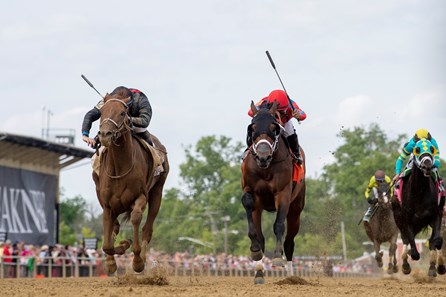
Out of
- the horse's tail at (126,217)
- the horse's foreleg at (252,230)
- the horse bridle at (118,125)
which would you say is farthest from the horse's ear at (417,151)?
the horse bridle at (118,125)

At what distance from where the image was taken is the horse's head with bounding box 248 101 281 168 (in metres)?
12.7

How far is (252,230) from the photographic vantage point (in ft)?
43.1

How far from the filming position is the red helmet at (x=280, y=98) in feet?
46.0

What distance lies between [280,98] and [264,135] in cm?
139

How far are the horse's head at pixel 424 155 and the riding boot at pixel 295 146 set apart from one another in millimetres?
1818

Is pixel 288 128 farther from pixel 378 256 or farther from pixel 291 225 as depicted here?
pixel 378 256

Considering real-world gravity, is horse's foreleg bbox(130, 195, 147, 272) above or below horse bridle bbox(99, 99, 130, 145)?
below

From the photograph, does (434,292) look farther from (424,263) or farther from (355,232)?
(355,232)

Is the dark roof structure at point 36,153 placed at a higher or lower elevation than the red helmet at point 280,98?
higher

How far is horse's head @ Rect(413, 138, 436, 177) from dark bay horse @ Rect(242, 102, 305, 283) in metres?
2.06

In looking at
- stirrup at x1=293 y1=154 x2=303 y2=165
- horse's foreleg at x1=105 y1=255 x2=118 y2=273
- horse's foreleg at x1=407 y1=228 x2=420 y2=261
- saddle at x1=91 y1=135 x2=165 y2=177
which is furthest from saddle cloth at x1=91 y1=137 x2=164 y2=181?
horse's foreleg at x1=407 y1=228 x2=420 y2=261

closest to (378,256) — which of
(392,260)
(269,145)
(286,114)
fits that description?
(392,260)

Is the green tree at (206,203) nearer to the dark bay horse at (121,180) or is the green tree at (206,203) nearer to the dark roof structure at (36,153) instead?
the dark roof structure at (36,153)

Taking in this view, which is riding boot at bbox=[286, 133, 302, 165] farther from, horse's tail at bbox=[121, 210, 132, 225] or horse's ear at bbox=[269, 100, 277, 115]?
horse's tail at bbox=[121, 210, 132, 225]
